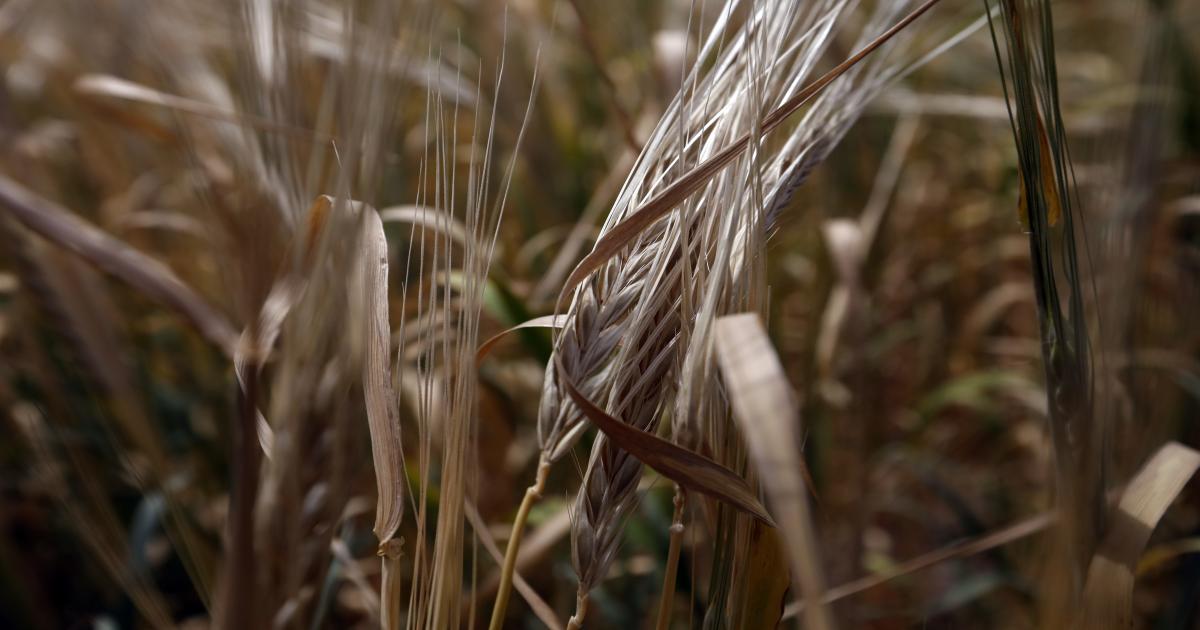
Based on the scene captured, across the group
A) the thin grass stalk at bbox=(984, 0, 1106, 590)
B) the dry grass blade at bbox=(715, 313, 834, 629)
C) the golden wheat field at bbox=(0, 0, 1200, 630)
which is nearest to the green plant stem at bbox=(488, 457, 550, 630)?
the golden wheat field at bbox=(0, 0, 1200, 630)

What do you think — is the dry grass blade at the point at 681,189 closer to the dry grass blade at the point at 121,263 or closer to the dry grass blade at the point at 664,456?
the dry grass blade at the point at 664,456

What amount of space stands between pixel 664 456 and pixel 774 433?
0.33ft

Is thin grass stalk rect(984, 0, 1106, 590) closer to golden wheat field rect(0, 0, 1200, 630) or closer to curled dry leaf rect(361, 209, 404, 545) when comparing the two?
golden wheat field rect(0, 0, 1200, 630)

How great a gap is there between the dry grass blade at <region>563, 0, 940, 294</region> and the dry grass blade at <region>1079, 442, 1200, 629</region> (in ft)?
0.84

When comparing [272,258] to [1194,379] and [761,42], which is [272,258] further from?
[1194,379]

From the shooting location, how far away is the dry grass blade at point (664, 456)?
12.6 inches

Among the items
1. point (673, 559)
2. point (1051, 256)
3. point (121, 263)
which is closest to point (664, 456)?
point (673, 559)

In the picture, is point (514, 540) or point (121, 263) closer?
point (514, 540)

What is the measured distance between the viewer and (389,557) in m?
0.36

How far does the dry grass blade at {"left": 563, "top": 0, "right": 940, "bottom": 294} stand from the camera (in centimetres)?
34

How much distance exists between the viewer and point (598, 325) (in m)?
0.36

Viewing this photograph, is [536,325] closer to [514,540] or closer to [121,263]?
[514,540]

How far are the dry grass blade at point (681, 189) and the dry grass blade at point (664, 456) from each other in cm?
5

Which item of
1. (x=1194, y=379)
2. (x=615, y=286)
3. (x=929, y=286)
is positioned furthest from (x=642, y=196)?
(x=929, y=286)
